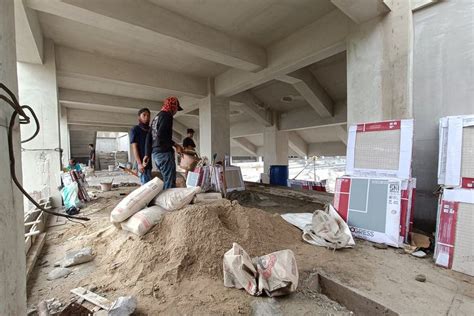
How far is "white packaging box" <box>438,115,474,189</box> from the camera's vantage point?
2067mm

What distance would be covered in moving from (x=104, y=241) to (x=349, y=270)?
2.26 metres

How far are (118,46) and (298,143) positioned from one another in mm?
9205

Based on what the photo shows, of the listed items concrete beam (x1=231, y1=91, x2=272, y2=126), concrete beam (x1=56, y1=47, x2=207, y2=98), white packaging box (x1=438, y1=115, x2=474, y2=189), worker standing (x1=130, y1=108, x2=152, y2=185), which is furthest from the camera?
concrete beam (x1=231, y1=91, x2=272, y2=126)

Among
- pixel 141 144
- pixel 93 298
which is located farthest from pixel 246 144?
pixel 93 298

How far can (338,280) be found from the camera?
1689 mm

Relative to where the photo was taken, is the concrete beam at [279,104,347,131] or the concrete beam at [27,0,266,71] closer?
the concrete beam at [27,0,266,71]

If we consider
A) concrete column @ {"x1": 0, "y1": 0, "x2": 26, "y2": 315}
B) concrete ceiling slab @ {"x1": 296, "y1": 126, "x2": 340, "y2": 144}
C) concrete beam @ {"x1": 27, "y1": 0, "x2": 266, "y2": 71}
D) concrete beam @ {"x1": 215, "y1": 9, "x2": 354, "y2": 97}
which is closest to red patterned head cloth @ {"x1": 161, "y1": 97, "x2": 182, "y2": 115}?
concrete beam @ {"x1": 27, "y1": 0, "x2": 266, "y2": 71}

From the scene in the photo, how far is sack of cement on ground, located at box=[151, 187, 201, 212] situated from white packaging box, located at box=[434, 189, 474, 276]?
91.7 inches

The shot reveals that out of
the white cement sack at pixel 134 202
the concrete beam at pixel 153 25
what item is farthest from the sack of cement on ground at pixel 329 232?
the concrete beam at pixel 153 25

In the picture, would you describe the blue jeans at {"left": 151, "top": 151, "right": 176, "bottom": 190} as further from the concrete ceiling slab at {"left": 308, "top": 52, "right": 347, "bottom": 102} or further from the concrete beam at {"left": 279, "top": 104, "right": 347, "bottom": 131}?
the concrete beam at {"left": 279, "top": 104, "right": 347, "bottom": 131}

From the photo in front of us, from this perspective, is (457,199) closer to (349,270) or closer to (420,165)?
(420,165)

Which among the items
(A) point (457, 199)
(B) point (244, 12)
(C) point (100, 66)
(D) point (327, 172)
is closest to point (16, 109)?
(A) point (457, 199)

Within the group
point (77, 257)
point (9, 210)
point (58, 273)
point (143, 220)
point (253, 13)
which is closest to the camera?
point (9, 210)

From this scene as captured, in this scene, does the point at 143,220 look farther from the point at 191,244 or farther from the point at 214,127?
the point at 214,127
